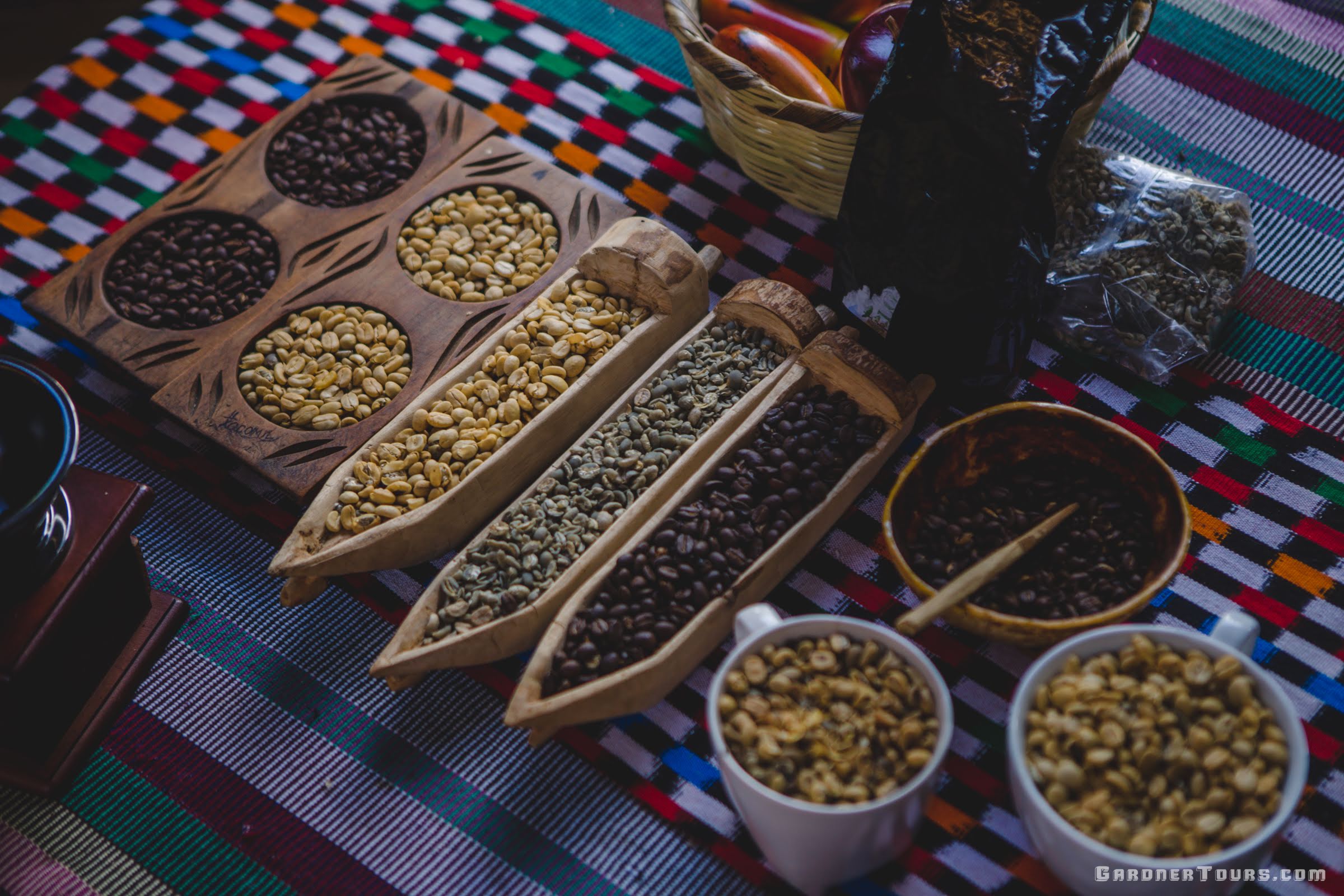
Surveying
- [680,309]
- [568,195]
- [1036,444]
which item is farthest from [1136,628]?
[568,195]

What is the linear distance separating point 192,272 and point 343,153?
0.31 m

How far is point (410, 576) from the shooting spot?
4.62ft

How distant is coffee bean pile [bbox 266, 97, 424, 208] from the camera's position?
1.69 metres

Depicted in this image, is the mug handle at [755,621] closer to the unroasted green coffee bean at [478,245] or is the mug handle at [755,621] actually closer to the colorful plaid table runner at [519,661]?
the colorful plaid table runner at [519,661]

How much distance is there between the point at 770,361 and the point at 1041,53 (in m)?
0.48

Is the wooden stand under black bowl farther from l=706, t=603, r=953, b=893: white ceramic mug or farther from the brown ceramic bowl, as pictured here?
the brown ceramic bowl

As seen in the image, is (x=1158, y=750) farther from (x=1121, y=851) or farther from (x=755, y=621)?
(x=755, y=621)

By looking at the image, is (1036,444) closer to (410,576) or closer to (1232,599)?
(1232,599)

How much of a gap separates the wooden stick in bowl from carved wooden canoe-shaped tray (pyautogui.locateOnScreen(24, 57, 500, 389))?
84 centimetres

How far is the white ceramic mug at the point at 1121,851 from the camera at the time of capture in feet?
3.10

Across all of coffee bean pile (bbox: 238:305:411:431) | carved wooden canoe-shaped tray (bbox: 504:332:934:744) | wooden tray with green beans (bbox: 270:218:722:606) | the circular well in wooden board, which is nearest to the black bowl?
wooden tray with green beans (bbox: 270:218:722:606)

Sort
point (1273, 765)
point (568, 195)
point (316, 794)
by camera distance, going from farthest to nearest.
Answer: point (568, 195)
point (316, 794)
point (1273, 765)

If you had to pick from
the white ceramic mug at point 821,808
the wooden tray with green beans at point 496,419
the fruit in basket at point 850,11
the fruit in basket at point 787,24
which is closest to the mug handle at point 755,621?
the white ceramic mug at point 821,808

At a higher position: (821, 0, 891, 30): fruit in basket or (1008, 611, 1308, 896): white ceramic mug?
(821, 0, 891, 30): fruit in basket
